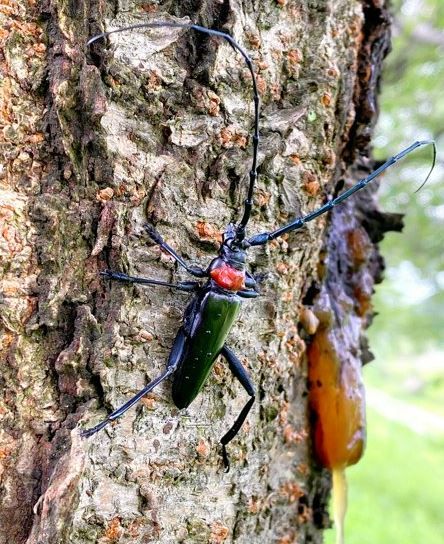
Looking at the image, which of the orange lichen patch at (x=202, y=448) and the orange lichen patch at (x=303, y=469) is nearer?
the orange lichen patch at (x=202, y=448)

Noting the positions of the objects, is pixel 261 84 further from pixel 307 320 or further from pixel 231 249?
pixel 307 320

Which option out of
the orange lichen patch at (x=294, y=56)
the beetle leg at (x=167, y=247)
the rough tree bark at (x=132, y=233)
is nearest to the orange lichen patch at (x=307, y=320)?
the rough tree bark at (x=132, y=233)

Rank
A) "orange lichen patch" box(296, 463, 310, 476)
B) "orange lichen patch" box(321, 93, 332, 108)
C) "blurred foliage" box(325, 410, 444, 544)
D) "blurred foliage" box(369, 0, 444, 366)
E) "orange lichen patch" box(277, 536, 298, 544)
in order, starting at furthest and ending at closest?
"blurred foliage" box(325, 410, 444, 544)
"blurred foliage" box(369, 0, 444, 366)
"orange lichen patch" box(296, 463, 310, 476)
"orange lichen patch" box(277, 536, 298, 544)
"orange lichen patch" box(321, 93, 332, 108)

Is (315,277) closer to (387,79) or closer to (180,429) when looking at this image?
(180,429)

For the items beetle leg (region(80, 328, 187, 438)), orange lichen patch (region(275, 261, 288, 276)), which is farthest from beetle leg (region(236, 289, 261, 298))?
beetle leg (region(80, 328, 187, 438))

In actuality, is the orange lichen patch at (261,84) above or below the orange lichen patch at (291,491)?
above

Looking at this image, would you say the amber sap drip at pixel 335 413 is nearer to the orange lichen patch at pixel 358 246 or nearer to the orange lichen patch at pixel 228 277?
the orange lichen patch at pixel 358 246

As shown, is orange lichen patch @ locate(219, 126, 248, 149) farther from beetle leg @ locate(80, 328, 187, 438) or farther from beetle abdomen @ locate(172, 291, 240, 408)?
beetle leg @ locate(80, 328, 187, 438)
